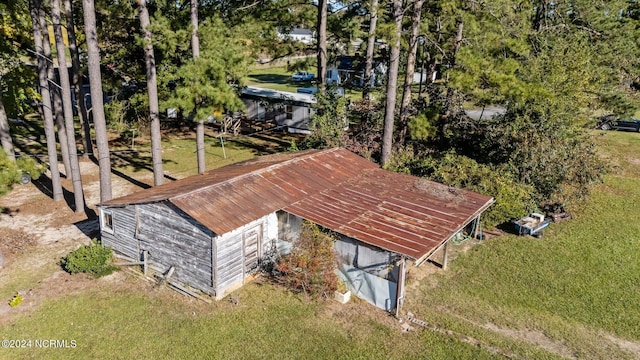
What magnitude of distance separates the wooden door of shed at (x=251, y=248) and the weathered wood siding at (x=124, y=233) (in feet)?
11.8

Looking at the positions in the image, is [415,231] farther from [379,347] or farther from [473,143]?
[473,143]

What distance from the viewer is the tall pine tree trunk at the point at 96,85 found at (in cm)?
1499

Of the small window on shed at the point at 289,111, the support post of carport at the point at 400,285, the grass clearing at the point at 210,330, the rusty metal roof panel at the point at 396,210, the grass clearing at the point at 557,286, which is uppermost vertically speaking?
the small window on shed at the point at 289,111

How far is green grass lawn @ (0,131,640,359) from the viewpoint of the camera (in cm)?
1084

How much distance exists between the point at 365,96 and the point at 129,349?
1833 cm

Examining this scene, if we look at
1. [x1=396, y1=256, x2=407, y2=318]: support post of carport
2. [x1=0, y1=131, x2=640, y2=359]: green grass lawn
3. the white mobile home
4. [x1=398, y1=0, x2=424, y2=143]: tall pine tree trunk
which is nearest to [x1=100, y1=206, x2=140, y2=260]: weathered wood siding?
[x1=0, y1=131, x2=640, y2=359]: green grass lawn

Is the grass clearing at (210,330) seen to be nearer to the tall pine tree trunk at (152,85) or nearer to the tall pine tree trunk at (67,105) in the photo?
the tall pine tree trunk at (67,105)

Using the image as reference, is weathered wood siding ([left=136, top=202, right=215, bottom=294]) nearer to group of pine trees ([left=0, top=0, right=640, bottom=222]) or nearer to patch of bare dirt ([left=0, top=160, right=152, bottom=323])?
patch of bare dirt ([left=0, top=160, right=152, bottom=323])

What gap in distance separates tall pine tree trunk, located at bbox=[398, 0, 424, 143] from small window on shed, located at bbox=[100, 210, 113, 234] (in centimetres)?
1332

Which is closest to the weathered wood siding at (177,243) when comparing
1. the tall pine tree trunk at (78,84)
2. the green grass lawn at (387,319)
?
the green grass lawn at (387,319)

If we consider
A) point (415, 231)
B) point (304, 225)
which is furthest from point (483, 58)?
point (304, 225)

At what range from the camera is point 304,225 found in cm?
1323

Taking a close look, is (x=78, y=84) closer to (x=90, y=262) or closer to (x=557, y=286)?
(x=90, y=262)

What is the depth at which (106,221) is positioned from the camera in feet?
49.2
